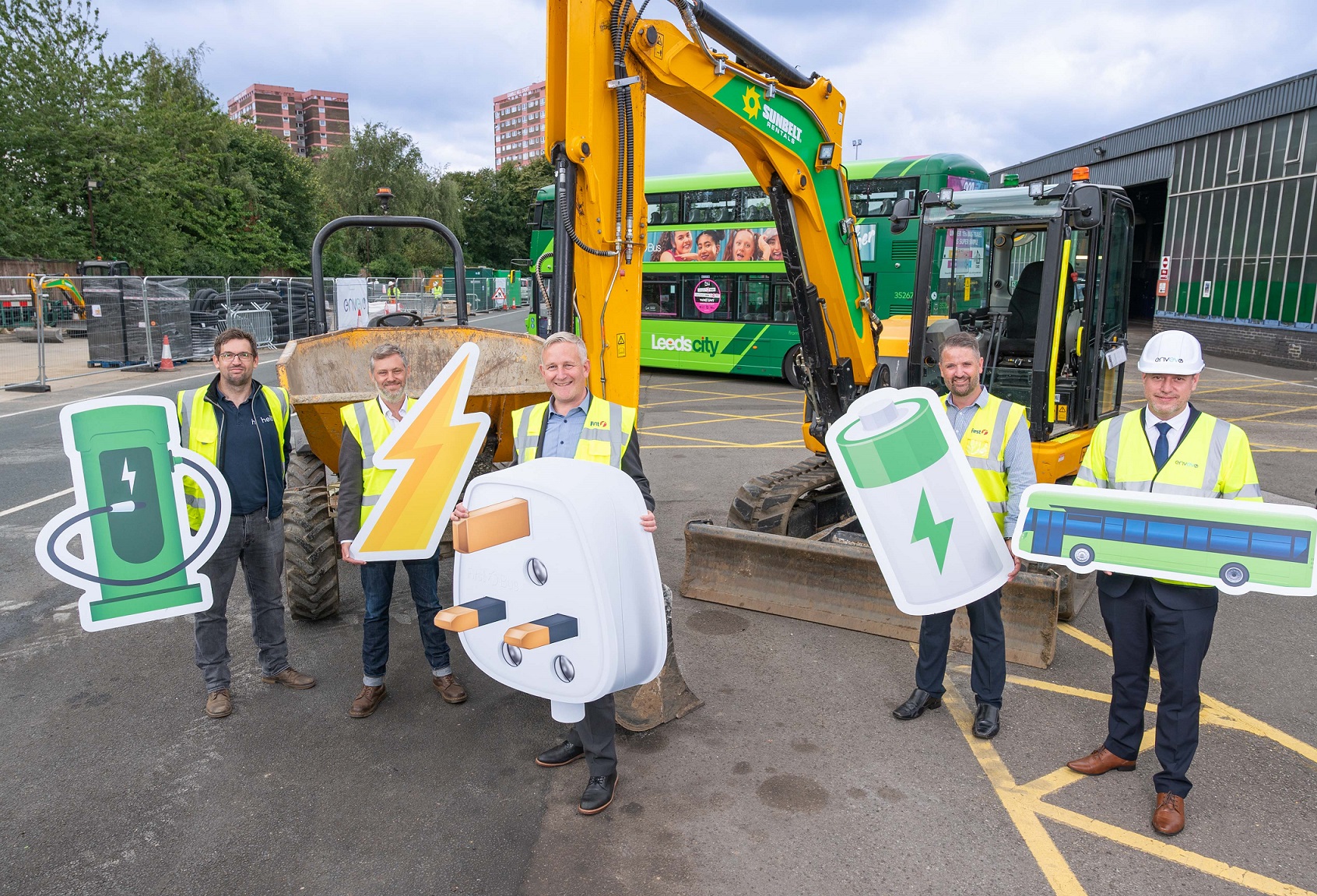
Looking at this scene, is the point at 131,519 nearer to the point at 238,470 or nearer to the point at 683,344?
the point at 238,470

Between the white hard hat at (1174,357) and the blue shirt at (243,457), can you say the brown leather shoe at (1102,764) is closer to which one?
the white hard hat at (1174,357)

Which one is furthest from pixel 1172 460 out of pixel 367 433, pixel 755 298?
pixel 755 298

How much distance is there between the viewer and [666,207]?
713 inches

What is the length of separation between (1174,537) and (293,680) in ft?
13.7

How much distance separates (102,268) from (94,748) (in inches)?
1083

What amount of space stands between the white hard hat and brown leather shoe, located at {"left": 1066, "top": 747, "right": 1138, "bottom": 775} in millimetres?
1688

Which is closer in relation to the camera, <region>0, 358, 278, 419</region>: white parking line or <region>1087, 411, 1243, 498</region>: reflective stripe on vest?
<region>1087, 411, 1243, 498</region>: reflective stripe on vest

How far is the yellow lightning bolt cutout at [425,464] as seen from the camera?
3756 mm

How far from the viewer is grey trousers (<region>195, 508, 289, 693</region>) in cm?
428

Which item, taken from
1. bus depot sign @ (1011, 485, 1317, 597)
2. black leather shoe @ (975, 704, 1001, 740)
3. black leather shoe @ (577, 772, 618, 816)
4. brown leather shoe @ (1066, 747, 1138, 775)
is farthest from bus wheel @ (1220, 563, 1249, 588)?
black leather shoe @ (577, 772, 618, 816)

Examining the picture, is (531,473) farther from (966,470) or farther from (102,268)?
(102,268)

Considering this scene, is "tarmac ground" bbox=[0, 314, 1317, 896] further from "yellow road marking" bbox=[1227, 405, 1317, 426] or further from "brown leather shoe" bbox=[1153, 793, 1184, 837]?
"yellow road marking" bbox=[1227, 405, 1317, 426]

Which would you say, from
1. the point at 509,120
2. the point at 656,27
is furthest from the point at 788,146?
the point at 509,120

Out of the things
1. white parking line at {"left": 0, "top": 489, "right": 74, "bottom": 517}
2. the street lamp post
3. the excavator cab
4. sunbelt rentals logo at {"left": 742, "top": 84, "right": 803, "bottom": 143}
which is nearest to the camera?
sunbelt rentals logo at {"left": 742, "top": 84, "right": 803, "bottom": 143}
